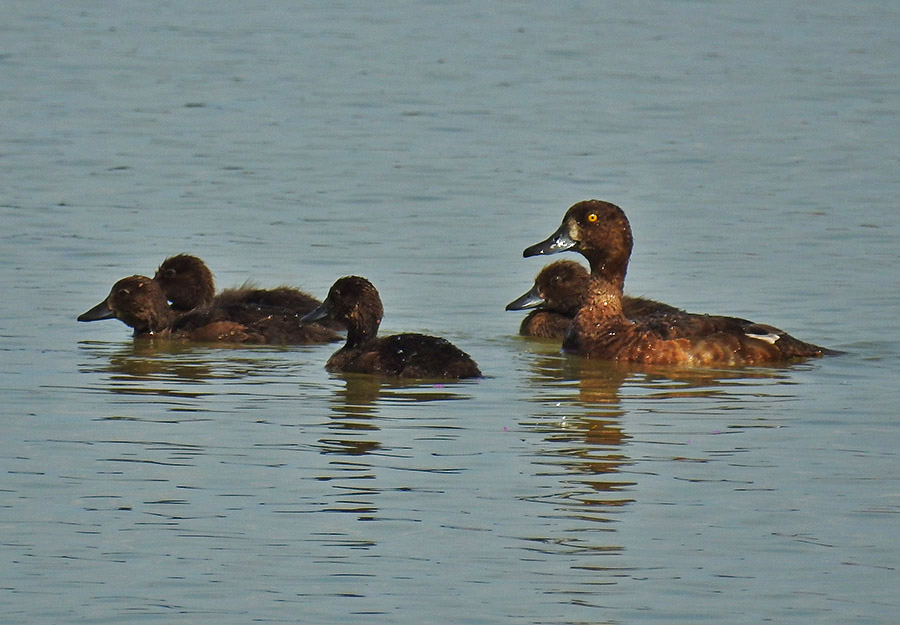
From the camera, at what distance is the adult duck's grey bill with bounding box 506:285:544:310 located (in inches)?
493

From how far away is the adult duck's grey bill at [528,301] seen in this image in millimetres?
12516

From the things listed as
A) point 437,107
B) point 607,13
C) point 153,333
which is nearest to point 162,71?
point 437,107

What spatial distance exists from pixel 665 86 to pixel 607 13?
5.52 m

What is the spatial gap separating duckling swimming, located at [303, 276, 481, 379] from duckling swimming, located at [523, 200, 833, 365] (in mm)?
1248

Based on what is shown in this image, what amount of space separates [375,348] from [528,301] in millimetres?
2145

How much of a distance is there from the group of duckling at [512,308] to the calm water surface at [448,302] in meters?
0.20

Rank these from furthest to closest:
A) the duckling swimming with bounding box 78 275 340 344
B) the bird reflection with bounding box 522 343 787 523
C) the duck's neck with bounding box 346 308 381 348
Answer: the duckling swimming with bounding box 78 275 340 344 < the duck's neck with bounding box 346 308 381 348 < the bird reflection with bounding box 522 343 787 523

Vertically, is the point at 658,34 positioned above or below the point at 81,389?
above

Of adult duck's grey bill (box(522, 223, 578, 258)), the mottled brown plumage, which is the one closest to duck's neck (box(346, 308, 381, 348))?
adult duck's grey bill (box(522, 223, 578, 258))

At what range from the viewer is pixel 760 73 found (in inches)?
840

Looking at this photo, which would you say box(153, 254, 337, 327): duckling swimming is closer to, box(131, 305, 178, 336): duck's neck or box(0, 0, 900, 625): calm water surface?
box(131, 305, 178, 336): duck's neck

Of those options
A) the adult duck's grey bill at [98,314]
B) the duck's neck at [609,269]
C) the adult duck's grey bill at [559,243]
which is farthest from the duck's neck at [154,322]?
the duck's neck at [609,269]

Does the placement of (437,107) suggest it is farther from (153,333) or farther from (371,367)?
(371,367)

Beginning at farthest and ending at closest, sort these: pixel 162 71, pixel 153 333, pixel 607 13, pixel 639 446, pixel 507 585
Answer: pixel 607 13 < pixel 162 71 < pixel 153 333 < pixel 639 446 < pixel 507 585
